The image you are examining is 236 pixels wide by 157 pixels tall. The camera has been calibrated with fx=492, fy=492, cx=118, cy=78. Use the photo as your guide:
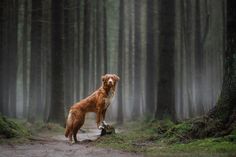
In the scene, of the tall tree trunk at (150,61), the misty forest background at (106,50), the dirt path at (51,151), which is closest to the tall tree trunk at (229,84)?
the dirt path at (51,151)

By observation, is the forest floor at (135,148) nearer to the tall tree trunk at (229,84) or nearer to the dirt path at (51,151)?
the dirt path at (51,151)

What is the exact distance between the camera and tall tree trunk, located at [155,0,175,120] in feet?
53.3

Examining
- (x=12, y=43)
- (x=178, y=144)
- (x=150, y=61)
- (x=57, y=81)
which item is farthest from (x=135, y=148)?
(x=12, y=43)

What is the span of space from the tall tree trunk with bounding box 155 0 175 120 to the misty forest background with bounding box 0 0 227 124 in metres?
4.89

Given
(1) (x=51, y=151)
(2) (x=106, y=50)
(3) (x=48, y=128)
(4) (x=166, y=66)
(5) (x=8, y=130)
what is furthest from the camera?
(2) (x=106, y=50)

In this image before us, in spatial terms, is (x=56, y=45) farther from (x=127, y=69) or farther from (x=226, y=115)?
(x=127, y=69)

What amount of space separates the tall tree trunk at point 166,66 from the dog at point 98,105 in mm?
4491

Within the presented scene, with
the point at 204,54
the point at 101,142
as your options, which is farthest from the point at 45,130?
the point at 204,54

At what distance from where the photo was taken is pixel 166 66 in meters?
16.7

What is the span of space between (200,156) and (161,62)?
8806mm

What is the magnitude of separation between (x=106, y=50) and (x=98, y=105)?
852 inches

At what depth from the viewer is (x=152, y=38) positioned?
99.6 feet

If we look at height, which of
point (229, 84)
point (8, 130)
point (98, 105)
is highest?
point (229, 84)

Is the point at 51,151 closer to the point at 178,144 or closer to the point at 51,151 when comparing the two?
the point at 51,151
